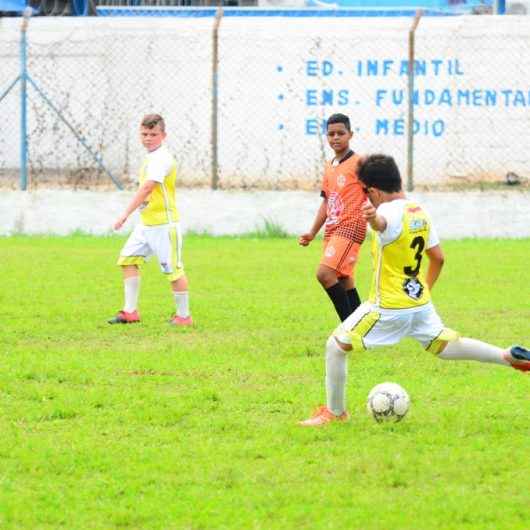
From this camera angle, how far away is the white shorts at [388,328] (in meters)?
7.54

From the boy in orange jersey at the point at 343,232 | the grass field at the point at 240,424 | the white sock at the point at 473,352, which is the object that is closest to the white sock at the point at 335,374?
the grass field at the point at 240,424

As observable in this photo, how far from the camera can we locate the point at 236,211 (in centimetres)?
1945

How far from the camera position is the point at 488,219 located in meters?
19.0

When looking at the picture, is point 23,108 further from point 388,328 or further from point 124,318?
point 388,328

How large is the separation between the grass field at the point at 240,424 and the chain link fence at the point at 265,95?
20.9ft

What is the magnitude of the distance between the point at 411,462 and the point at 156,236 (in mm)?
5545

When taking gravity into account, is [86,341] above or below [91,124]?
below

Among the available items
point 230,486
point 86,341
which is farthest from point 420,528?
point 86,341

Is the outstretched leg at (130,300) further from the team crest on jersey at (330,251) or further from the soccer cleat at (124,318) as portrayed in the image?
the team crest on jersey at (330,251)

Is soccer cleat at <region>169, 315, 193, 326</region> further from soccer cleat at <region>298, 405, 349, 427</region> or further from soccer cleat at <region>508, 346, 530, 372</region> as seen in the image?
soccer cleat at <region>508, 346, 530, 372</region>

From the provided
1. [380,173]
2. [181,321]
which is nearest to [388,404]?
[380,173]

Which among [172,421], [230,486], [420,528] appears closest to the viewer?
[420,528]

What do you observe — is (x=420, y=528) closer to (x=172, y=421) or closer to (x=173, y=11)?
(x=172, y=421)

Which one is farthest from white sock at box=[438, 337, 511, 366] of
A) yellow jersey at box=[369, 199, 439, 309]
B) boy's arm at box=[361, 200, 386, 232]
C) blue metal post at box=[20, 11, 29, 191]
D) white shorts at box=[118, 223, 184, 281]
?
blue metal post at box=[20, 11, 29, 191]
